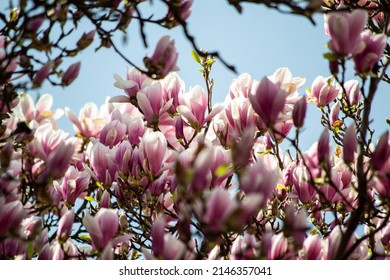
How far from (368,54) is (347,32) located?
10 cm

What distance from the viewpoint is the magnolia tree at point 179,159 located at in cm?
131

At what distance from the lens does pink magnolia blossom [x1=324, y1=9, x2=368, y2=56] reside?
1.41m

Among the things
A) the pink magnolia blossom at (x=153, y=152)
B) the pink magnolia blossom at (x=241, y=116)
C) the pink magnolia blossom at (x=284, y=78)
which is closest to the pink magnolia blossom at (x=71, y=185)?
the pink magnolia blossom at (x=153, y=152)

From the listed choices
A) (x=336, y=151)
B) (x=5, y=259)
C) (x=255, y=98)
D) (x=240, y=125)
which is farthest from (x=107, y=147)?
(x=336, y=151)

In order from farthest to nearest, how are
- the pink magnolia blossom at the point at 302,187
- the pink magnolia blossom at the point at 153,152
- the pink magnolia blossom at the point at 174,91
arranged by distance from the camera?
the pink magnolia blossom at the point at 174,91 → the pink magnolia blossom at the point at 302,187 → the pink magnolia blossom at the point at 153,152

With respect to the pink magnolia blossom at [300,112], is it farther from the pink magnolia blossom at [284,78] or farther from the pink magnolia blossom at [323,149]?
the pink magnolia blossom at [284,78]

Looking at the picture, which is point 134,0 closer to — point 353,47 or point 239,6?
point 239,6

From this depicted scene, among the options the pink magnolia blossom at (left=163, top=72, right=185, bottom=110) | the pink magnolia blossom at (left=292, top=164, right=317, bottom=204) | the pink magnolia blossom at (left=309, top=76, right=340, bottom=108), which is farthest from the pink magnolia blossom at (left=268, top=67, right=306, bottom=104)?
the pink magnolia blossom at (left=309, top=76, right=340, bottom=108)

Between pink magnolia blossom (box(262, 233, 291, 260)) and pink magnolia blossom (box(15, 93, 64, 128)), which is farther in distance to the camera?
pink magnolia blossom (box(15, 93, 64, 128))

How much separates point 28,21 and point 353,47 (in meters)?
1.03

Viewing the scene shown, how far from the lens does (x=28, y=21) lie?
1.65m

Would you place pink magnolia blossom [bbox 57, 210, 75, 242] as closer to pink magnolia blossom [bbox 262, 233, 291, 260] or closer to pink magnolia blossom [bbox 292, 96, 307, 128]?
pink magnolia blossom [bbox 262, 233, 291, 260]

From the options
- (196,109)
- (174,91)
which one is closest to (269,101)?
(196,109)

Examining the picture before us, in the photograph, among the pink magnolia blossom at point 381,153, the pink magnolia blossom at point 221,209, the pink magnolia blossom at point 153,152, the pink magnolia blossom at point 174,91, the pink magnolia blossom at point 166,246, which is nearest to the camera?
the pink magnolia blossom at point 221,209
